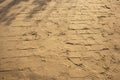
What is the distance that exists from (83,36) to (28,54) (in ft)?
4.19

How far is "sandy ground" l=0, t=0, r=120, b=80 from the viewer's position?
3205 millimetres

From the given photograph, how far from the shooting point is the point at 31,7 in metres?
5.02

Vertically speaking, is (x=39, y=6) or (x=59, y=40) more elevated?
(x=39, y=6)

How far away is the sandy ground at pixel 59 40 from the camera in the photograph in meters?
3.21

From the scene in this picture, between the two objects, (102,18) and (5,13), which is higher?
(5,13)

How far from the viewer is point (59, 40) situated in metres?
3.89

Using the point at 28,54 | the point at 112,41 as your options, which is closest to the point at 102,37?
the point at 112,41

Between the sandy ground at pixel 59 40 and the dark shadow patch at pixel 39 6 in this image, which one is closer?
the sandy ground at pixel 59 40

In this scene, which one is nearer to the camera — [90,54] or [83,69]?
[83,69]

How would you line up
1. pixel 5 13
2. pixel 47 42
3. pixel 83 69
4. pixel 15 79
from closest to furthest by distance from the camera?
pixel 15 79
pixel 83 69
pixel 47 42
pixel 5 13

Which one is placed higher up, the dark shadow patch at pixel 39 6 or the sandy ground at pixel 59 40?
the dark shadow patch at pixel 39 6

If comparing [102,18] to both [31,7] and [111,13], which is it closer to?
[111,13]

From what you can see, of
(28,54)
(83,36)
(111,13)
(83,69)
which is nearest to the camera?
(83,69)

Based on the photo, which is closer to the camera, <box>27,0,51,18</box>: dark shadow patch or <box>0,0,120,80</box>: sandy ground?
<box>0,0,120,80</box>: sandy ground
